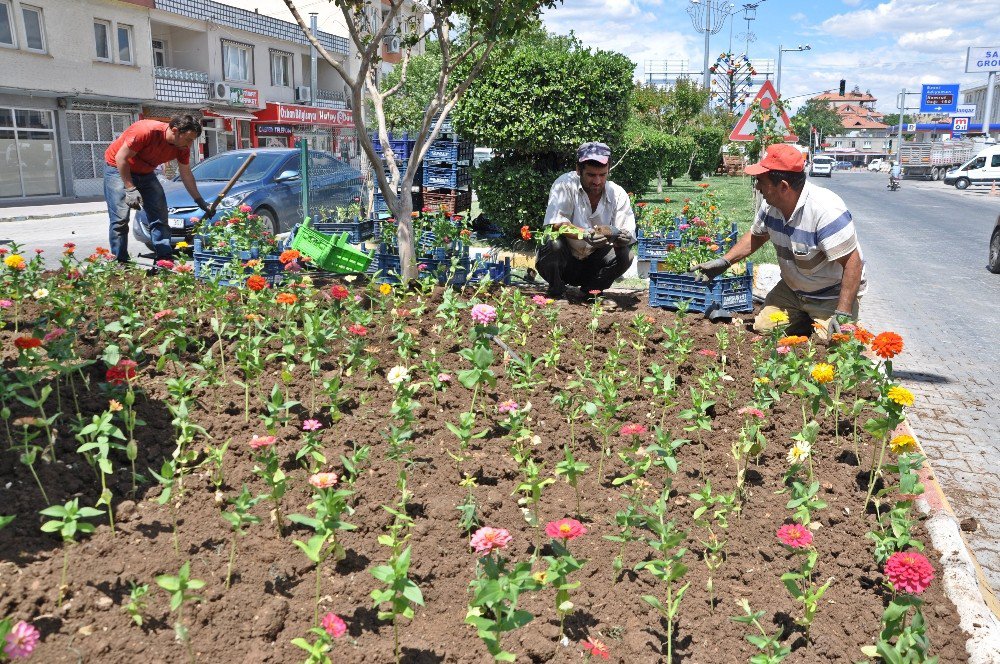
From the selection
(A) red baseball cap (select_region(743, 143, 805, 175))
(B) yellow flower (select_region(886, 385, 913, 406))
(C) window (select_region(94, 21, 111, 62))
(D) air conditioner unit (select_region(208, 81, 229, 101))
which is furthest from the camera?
(D) air conditioner unit (select_region(208, 81, 229, 101))

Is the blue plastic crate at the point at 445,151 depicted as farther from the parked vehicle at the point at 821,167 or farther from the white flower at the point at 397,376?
the parked vehicle at the point at 821,167

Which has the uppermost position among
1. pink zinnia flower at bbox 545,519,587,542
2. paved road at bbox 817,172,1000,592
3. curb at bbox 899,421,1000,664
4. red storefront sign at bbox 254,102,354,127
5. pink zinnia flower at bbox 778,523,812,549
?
red storefront sign at bbox 254,102,354,127

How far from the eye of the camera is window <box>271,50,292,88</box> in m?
39.8

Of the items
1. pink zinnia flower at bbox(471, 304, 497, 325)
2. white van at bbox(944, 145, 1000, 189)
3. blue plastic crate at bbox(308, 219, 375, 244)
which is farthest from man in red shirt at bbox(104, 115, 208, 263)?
white van at bbox(944, 145, 1000, 189)

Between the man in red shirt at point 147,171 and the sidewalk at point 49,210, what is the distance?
12709mm

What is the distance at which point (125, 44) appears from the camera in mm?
29047

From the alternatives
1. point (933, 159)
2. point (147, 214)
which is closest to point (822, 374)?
point (147, 214)

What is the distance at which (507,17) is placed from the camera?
630cm

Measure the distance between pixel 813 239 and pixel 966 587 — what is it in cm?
312

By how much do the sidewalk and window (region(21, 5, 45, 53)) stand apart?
5.35 m

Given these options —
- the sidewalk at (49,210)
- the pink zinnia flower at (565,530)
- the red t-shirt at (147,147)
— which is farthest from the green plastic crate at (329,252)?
the sidewalk at (49,210)

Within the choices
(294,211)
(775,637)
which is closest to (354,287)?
(775,637)

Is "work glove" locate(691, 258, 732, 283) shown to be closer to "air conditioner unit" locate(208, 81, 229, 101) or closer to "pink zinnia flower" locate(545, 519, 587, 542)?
"pink zinnia flower" locate(545, 519, 587, 542)

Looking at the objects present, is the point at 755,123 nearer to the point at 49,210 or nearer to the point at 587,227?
the point at 587,227
